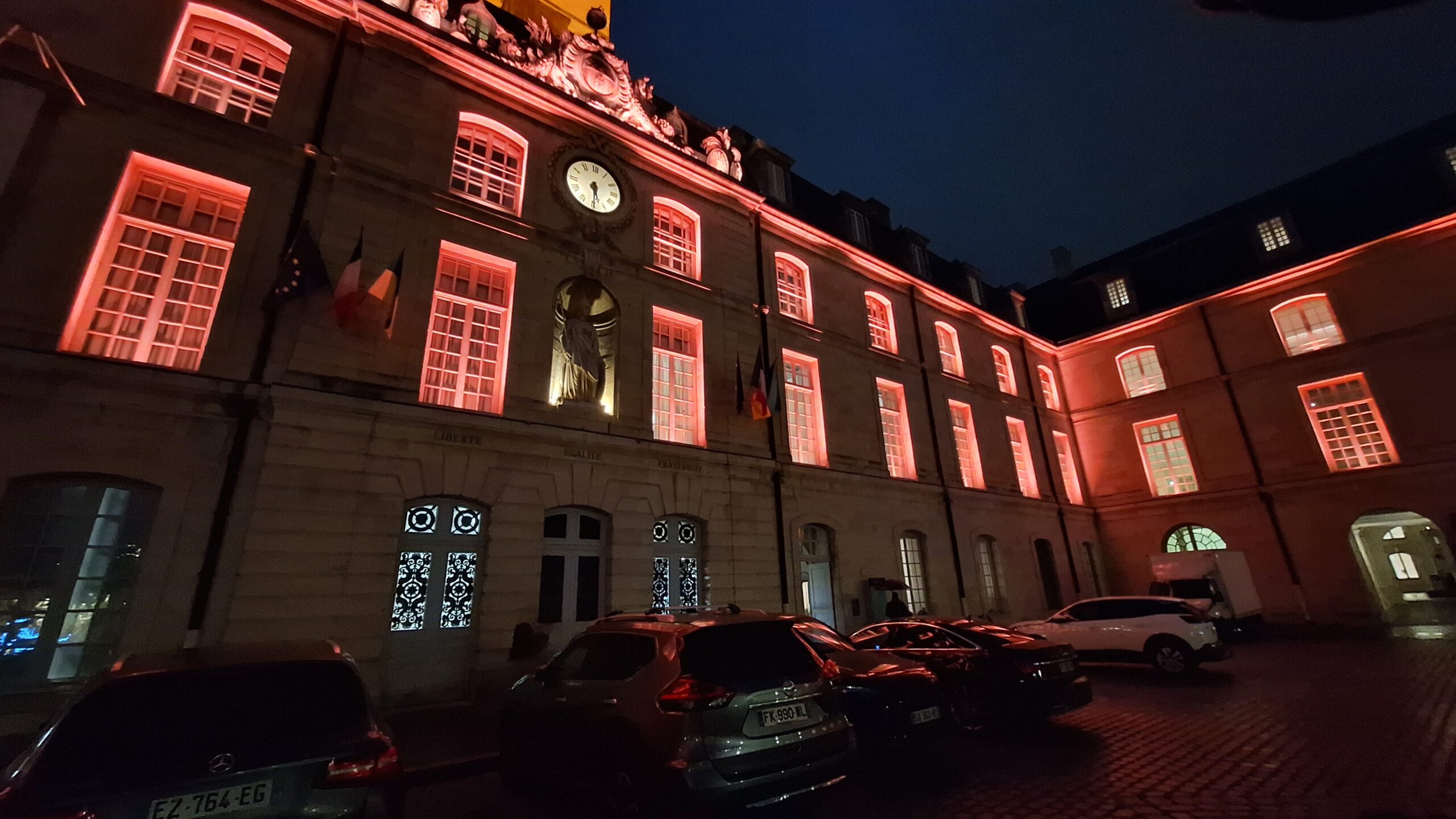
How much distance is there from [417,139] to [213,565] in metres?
8.17

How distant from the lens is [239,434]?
320 inches

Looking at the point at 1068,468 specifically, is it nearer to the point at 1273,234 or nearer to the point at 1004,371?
the point at 1004,371

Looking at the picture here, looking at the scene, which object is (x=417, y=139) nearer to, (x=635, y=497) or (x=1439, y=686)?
(x=635, y=497)

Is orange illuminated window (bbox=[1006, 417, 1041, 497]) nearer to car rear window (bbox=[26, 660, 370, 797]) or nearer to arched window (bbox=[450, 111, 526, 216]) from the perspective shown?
arched window (bbox=[450, 111, 526, 216])

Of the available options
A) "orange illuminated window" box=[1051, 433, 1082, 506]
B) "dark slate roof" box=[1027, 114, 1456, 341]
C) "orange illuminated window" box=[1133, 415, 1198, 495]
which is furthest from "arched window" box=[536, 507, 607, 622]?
"dark slate roof" box=[1027, 114, 1456, 341]

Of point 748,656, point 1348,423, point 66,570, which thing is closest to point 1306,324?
point 1348,423

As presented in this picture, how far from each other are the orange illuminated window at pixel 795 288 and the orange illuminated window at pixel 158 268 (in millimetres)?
12329

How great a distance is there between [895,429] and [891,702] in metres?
12.6

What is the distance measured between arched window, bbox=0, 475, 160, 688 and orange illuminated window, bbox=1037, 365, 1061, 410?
2785 centimetres

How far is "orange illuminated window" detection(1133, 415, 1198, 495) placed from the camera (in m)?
22.1

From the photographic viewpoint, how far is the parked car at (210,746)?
8.61 feet

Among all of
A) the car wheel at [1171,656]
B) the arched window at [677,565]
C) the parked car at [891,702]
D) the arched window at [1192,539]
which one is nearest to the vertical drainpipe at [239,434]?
the arched window at [677,565]

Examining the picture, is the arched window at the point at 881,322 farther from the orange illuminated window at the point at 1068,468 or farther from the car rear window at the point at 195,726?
the car rear window at the point at 195,726

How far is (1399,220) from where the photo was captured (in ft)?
61.8
